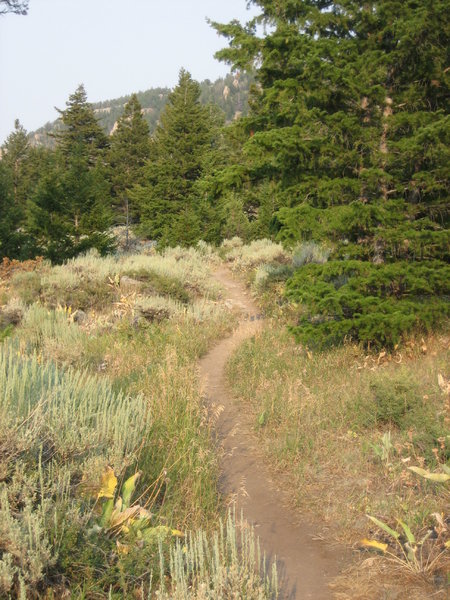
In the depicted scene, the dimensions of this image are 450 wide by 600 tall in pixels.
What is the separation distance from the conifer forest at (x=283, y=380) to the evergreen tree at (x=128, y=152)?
86.7 feet

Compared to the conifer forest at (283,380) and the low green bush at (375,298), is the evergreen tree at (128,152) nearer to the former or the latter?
the conifer forest at (283,380)

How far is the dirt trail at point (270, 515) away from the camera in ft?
11.1

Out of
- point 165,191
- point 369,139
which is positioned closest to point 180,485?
point 369,139

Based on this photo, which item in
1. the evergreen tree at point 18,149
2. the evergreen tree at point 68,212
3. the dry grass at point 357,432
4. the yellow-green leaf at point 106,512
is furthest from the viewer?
the evergreen tree at point 18,149

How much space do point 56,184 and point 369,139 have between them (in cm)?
1309

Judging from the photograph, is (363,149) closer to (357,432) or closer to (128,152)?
(357,432)

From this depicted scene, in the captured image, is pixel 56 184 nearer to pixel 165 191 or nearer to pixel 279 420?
pixel 165 191

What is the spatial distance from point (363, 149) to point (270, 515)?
538 centimetres

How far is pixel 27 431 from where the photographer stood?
3084 millimetres

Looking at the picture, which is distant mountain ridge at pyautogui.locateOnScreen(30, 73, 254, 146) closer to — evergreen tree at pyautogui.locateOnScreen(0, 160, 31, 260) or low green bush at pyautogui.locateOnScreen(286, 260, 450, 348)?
evergreen tree at pyautogui.locateOnScreen(0, 160, 31, 260)

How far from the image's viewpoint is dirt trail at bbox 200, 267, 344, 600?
3.38m

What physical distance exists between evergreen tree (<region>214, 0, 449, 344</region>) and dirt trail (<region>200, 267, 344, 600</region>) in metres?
1.93

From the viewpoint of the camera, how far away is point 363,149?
7.42 meters

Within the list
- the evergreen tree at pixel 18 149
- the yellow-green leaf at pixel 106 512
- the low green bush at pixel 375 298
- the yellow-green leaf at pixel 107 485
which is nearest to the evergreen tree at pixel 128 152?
the evergreen tree at pixel 18 149
